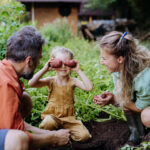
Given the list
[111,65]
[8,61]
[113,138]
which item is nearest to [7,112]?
[8,61]

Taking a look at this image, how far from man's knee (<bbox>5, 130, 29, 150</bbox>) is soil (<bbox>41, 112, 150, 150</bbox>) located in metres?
0.87

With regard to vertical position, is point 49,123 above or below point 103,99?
below

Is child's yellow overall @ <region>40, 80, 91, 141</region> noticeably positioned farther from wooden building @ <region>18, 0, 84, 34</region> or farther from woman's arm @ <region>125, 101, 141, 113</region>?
wooden building @ <region>18, 0, 84, 34</region>

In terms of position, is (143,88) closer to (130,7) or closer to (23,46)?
(23,46)

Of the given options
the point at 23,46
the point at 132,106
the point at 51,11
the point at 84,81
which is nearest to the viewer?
the point at 23,46

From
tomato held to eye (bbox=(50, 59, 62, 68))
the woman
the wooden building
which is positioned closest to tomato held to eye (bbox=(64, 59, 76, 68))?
tomato held to eye (bbox=(50, 59, 62, 68))

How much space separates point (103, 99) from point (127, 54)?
573 millimetres

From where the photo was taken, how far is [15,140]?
1.55 meters

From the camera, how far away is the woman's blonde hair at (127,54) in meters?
2.12

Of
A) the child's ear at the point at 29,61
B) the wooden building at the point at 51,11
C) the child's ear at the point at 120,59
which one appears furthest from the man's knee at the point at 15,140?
the wooden building at the point at 51,11

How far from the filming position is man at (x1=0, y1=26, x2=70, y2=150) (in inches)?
62.4

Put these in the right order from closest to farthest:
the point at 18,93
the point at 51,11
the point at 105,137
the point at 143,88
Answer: the point at 18,93 → the point at 143,88 → the point at 105,137 → the point at 51,11

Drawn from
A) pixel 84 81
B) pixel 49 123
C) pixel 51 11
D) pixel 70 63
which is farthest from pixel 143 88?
pixel 51 11

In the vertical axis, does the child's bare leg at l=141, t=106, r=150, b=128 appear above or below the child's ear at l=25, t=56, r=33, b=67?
below
